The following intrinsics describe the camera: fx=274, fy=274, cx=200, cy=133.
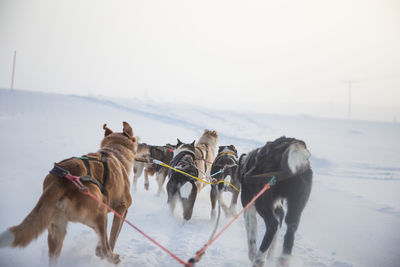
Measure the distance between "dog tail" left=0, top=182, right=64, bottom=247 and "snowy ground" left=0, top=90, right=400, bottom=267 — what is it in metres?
1.38

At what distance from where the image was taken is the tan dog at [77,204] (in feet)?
6.98

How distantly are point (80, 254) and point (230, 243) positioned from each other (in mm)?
2121

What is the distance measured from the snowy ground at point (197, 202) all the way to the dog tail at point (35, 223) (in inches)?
54.2

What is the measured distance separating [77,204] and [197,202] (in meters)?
4.43

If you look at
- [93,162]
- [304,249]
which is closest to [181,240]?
[304,249]

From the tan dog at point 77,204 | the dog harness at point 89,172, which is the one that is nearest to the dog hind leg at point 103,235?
the tan dog at point 77,204

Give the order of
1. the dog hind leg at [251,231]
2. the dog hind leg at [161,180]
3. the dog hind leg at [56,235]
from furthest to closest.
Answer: the dog hind leg at [161,180]
the dog hind leg at [251,231]
the dog hind leg at [56,235]

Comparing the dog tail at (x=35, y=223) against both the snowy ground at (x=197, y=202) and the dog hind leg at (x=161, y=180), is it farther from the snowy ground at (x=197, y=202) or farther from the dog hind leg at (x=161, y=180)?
the dog hind leg at (x=161, y=180)

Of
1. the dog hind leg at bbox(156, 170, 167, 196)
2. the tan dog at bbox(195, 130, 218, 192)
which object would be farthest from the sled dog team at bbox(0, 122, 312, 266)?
the dog hind leg at bbox(156, 170, 167, 196)

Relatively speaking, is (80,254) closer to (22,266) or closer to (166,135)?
(22,266)

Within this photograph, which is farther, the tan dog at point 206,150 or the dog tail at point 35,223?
the tan dog at point 206,150

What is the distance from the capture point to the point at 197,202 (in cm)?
660

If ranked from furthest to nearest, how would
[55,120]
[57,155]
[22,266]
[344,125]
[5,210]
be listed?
1. [344,125]
2. [55,120]
3. [57,155]
4. [5,210]
5. [22,266]

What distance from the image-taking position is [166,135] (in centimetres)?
1719
